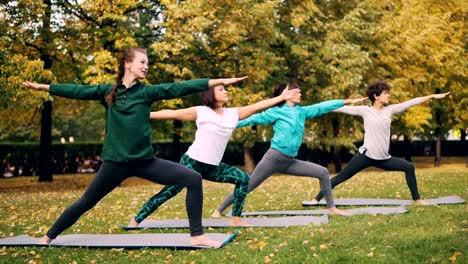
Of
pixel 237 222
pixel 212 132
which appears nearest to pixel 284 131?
pixel 237 222

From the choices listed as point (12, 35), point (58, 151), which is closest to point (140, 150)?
point (12, 35)

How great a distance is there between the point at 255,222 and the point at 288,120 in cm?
163

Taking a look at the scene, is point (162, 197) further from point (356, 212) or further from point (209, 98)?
point (356, 212)

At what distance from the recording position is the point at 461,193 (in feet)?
38.4

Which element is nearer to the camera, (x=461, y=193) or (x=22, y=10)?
(x=461, y=193)

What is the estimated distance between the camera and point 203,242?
20.4 ft

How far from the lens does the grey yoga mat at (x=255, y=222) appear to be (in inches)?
308

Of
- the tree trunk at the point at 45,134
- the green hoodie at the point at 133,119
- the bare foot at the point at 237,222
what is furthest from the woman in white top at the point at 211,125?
the tree trunk at the point at 45,134

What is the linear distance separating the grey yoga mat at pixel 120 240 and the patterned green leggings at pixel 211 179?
592 mm

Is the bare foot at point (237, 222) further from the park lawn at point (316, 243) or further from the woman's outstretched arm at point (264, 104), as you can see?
the woman's outstretched arm at point (264, 104)

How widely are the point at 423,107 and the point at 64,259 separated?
74.3ft

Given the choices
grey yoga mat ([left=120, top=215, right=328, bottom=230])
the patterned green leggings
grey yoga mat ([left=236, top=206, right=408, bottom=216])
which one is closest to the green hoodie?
the patterned green leggings

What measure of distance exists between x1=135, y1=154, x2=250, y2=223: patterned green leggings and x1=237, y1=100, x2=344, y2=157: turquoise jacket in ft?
4.09

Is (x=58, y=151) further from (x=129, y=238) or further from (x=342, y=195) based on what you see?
(x=129, y=238)
